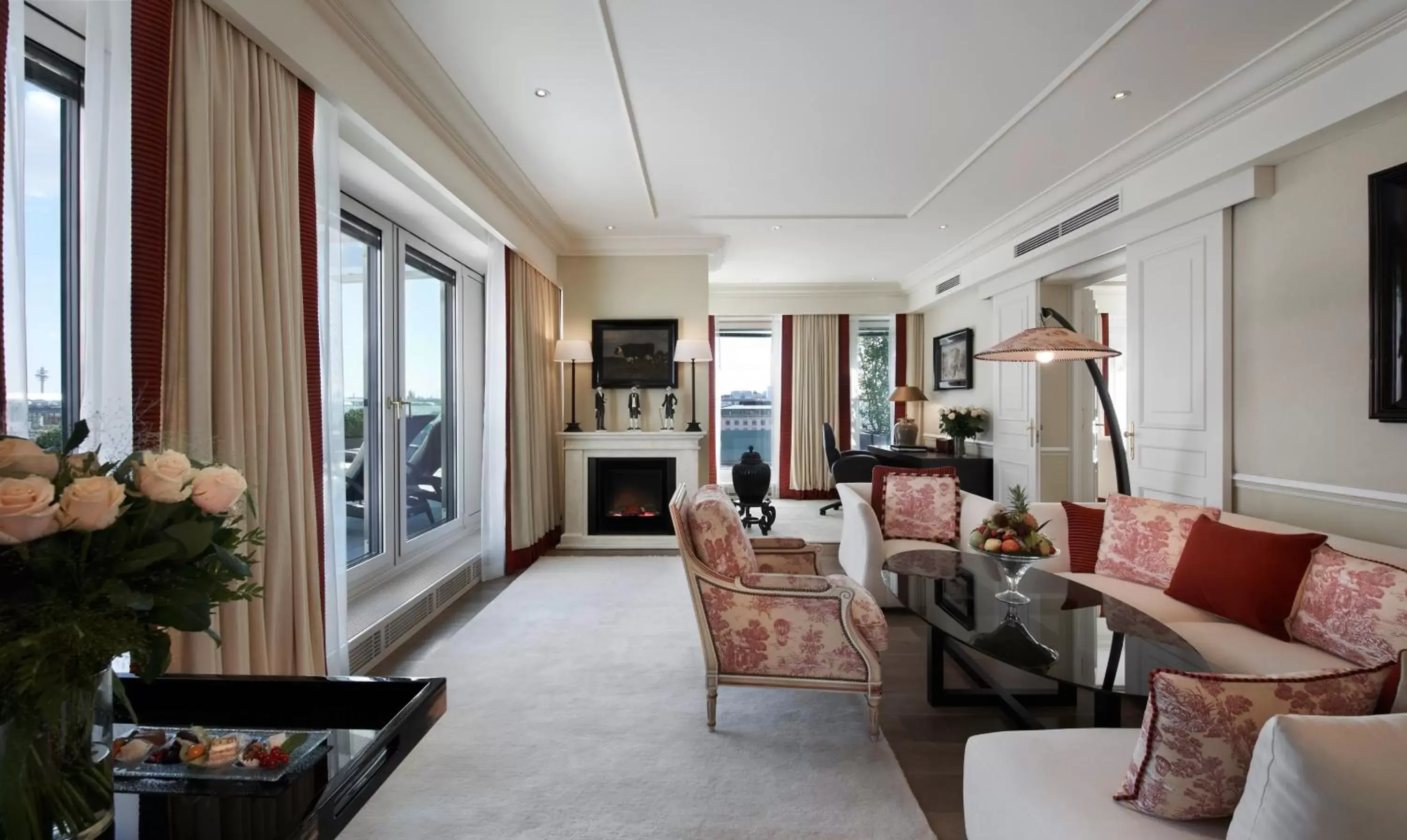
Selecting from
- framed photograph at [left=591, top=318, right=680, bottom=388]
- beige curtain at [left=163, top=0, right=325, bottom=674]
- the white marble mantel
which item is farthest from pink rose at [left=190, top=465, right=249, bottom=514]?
framed photograph at [left=591, top=318, right=680, bottom=388]

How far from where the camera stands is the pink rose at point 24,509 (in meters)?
0.62

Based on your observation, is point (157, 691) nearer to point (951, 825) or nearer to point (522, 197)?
point (951, 825)

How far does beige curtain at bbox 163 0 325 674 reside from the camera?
62.9 inches

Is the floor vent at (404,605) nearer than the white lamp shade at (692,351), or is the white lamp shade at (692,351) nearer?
the floor vent at (404,605)

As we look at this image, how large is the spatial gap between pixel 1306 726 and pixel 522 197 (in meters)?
4.49

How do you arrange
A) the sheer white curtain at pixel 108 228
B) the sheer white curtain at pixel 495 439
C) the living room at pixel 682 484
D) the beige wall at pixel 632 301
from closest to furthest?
the living room at pixel 682 484
the sheer white curtain at pixel 108 228
the sheer white curtain at pixel 495 439
the beige wall at pixel 632 301

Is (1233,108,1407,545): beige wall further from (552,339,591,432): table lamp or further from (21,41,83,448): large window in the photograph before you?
(21,41,83,448): large window

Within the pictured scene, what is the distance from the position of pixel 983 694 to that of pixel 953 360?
4860 mm

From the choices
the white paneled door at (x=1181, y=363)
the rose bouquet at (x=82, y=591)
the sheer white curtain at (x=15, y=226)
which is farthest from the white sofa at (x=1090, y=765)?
the sheer white curtain at (x=15, y=226)

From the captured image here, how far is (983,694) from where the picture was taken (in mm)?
2422

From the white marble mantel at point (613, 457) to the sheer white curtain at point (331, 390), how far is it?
9.37 ft

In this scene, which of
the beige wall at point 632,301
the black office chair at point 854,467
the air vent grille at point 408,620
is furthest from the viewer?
the black office chair at point 854,467

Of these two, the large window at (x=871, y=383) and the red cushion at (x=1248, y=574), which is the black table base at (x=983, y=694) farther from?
the large window at (x=871, y=383)

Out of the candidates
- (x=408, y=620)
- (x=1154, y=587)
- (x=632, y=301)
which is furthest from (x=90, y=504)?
(x=632, y=301)
